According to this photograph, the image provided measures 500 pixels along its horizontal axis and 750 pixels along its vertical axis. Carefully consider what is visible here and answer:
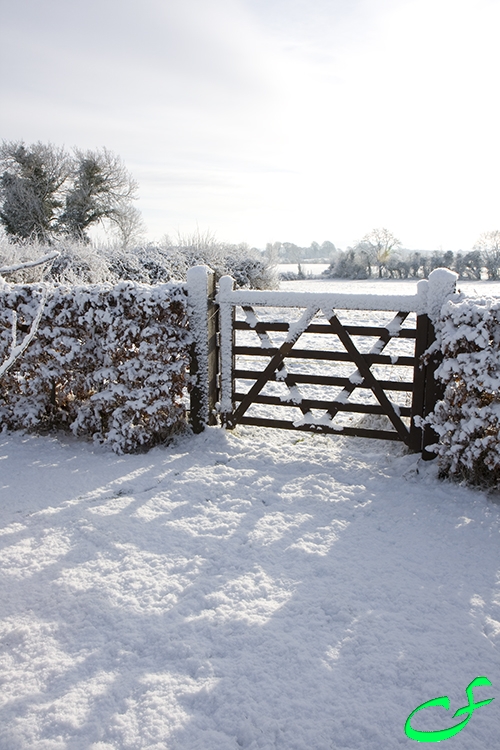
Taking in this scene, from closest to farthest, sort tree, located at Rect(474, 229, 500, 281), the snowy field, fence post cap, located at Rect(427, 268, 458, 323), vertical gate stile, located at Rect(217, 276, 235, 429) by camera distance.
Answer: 1. the snowy field
2. fence post cap, located at Rect(427, 268, 458, 323)
3. vertical gate stile, located at Rect(217, 276, 235, 429)
4. tree, located at Rect(474, 229, 500, 281)

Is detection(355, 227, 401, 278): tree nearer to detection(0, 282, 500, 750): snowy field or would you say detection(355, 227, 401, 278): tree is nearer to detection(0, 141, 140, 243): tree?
detection(0, 141, 140, 243): tree

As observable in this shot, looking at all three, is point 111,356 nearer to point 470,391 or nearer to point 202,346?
point 202,346

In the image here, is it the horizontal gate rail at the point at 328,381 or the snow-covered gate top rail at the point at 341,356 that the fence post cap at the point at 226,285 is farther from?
the horizontal gate rail at the point at 328,381

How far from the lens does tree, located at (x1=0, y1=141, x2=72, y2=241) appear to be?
27.8 meters

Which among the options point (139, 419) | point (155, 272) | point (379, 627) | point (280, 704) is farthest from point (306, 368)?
point (155, 272)

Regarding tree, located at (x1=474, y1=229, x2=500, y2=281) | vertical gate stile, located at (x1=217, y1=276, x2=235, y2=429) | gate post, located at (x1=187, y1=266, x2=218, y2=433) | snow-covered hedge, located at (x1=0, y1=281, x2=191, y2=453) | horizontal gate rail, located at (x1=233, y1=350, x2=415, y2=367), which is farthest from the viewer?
tree, located at (x1=474, y1=229, x2=500, y2=281)

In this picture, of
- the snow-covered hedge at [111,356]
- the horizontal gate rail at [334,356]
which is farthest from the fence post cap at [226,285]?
the horizontal gate rail at [334,356]

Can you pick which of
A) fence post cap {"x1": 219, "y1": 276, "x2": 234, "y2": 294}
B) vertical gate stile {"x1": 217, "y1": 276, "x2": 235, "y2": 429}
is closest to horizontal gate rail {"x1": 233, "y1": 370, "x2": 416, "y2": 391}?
vertical gate stile {"x1": 217, "y1": 276, "x2": 235, "y2": 429}

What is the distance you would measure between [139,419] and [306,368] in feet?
14.4

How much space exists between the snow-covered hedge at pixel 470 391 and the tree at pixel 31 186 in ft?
90.1

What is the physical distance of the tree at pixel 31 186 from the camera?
27.8m

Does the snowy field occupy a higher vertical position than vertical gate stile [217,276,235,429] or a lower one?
lower

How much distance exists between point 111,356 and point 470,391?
11.8ft

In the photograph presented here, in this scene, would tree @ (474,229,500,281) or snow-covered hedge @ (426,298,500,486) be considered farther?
tree @ (474,229,500,281)
